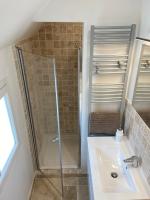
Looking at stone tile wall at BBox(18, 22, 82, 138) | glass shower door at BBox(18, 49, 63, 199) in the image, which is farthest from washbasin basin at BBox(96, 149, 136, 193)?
stone tile wall at BBox(18, 22, 82, 138)

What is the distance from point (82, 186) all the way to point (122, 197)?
4.02 ft

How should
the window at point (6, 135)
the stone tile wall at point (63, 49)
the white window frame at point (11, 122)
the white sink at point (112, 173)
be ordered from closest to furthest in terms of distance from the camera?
the white sink at point (112, 173)
the white window frame at point (11, 122)
the window at point (6, 135)
the stone tile wall at point (63, 49)

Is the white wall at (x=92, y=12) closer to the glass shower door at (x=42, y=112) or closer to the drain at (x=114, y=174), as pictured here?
the glass shower door at (x=42, y=112)

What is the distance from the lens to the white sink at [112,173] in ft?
5.01

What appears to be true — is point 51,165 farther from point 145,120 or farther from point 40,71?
point 145,120

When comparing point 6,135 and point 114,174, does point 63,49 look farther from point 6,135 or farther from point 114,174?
point 114,174

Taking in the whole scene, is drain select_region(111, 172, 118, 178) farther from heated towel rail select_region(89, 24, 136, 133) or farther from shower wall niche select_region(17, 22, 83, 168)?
shower wall niche select_region(17, 22, 83, 168)

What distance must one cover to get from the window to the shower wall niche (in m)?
0.59

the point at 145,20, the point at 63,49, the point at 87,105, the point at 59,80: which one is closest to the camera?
the point at 145,20

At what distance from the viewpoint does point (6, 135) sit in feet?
6.32

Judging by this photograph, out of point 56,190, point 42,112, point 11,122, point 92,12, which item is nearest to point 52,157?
point 56,190

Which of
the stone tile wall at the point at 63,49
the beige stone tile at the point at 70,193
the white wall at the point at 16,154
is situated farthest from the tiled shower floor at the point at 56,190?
the stone tile wall at the point at 63,49

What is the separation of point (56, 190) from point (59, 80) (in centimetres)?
184

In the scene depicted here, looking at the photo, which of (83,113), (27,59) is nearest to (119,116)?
(83,113)
